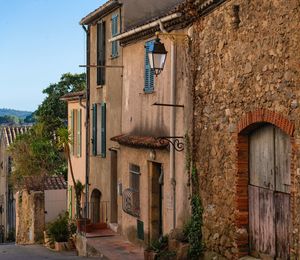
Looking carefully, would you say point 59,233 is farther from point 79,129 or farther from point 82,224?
point 79,129

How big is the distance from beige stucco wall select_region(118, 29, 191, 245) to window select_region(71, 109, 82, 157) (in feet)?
19.3

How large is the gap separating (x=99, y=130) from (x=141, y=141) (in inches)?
222

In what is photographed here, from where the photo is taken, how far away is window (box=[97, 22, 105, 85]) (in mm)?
19719

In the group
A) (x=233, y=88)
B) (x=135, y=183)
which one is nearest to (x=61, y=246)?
(x=135, y=183)

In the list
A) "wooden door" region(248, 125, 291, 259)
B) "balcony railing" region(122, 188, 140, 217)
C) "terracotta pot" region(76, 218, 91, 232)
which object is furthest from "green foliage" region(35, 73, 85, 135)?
"wooden door" region(248, 125, 291, 259)

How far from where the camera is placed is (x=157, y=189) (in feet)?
47.8

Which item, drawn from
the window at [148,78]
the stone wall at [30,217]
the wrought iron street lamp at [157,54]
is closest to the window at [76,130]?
the stone wall at [30,217]

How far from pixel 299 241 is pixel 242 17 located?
13.0 feet

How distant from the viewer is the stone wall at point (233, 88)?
811 cm

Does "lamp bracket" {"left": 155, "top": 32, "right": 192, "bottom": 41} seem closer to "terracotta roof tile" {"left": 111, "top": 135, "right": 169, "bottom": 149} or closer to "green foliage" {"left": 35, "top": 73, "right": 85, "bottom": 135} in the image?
"terracotta roof tile" {"left": 111, "top": 135, "right": 169, "bottom": 149}

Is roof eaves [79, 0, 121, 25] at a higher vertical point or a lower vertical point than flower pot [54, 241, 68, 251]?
higher

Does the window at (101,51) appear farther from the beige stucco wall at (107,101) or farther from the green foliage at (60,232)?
the green foliage at (60,232)

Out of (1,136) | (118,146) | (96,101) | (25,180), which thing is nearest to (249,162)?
(118,146)

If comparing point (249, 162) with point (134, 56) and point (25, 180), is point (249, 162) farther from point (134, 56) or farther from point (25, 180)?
point (25, 180)
